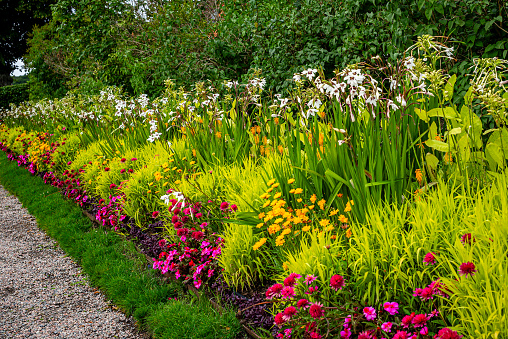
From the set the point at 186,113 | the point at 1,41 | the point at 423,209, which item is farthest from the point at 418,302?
the point at 1,41

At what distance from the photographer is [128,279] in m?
3.54

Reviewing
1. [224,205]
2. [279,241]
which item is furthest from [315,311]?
[224,205]

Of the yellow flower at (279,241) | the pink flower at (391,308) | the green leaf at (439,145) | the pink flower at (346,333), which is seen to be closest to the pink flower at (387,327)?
the pink flower at (391,308)

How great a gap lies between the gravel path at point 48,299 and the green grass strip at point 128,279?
11cm

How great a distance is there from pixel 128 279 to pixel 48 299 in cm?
78

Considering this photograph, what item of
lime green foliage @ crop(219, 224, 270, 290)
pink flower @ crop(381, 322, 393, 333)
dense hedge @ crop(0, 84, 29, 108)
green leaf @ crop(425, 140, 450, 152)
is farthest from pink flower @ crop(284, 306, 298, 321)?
dense hedge @ crop(0, 84, 29, 108)

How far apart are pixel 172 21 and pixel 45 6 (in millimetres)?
23451

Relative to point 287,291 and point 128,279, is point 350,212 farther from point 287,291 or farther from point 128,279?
point 128,279

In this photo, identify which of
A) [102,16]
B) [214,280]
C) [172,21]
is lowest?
[214,280]

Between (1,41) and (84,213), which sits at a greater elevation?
(1,41)

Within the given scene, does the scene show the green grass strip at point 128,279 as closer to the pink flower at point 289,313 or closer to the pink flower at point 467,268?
the pink flower at point 289,313

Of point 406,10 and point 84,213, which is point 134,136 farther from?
point 406,10

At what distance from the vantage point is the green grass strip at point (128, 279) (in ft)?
8.91

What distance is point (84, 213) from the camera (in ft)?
17.8
